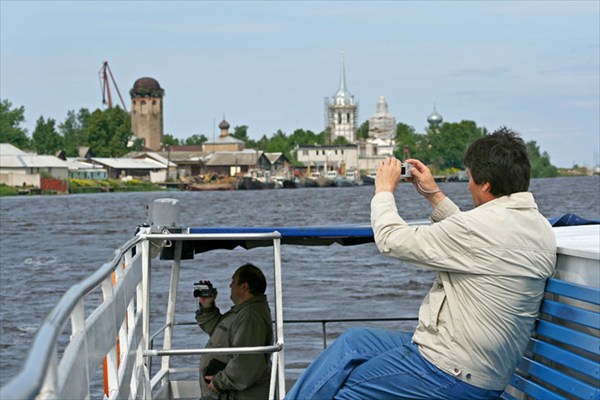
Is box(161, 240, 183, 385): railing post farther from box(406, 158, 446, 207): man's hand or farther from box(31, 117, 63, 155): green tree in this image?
box(31, 117, 63, 155): green tree

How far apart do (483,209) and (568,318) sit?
60cm

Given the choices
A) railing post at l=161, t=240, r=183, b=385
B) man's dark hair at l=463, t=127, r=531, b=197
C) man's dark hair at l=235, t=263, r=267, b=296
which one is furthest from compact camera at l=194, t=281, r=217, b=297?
man's dark hair at l=463, t=127, r=531, b=197

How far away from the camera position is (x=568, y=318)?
189 inches

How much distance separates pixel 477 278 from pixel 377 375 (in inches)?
23.6

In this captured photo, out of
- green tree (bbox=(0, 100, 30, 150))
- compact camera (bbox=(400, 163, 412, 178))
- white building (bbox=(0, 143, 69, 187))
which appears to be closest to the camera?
compact camera (bbox=(400, 163, 412, 178))

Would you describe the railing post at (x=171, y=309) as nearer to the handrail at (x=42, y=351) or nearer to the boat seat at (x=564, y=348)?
the boat seat at (x=564, y=348)

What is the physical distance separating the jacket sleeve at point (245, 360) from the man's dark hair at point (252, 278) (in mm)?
213

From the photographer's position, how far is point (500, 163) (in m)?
4.73

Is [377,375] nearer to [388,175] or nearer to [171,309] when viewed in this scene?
[388,175]

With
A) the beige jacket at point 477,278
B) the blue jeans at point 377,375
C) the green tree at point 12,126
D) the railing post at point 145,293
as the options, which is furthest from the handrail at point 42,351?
the green tree at point 12,126

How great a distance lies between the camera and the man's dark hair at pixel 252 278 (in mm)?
7656

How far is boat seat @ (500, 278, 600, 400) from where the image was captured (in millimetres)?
4598

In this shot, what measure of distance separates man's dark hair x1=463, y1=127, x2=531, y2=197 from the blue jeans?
0.77 meters

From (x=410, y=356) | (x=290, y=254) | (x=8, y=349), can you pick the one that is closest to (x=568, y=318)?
(x=410, y=356)
